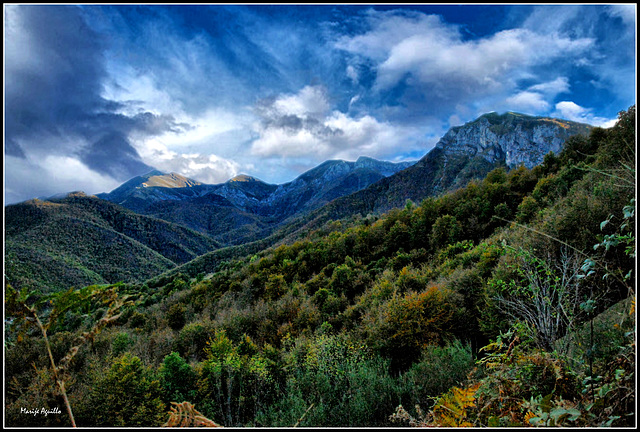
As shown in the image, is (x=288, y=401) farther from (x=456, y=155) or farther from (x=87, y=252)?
(x=456, y=155)

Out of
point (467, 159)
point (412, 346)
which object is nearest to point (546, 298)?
point (412, 346)

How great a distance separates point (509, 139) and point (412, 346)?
370 feet

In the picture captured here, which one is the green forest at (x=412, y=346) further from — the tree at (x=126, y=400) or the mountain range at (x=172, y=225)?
the mountain range at (x=172, y=225)

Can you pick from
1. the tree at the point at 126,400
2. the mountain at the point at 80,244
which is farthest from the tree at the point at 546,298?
the mountain at the point at 80,244

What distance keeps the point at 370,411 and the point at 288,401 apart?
4.59 feet

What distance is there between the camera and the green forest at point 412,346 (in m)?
1.63

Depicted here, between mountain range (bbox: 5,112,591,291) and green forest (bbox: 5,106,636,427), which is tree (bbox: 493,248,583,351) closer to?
green forest (bbox: 5,106,636,427)

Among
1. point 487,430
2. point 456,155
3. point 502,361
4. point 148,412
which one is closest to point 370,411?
point 502,361

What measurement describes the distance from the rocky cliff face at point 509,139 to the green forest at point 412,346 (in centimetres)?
8129

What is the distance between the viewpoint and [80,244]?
73812 mm

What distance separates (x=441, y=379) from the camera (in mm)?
3906

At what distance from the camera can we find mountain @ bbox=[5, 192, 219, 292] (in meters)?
54.7

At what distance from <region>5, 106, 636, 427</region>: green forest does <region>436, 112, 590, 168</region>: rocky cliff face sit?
267ft

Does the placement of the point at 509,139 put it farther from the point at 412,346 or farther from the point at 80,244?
the point at 80,244
